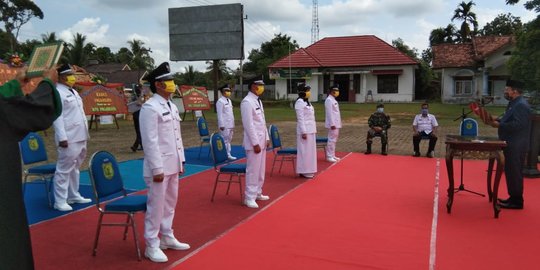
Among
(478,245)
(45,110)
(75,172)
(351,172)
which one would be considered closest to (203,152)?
(351,172)

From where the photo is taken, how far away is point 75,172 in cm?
601

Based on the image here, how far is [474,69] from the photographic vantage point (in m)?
32.3

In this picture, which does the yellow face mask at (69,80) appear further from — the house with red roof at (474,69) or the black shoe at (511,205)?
the house with red roof at (474,69)

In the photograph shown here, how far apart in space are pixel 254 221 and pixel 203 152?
6215mm

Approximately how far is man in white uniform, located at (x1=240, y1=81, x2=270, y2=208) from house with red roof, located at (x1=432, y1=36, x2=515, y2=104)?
29.2 metres

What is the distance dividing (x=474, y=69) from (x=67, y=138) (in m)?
32.2

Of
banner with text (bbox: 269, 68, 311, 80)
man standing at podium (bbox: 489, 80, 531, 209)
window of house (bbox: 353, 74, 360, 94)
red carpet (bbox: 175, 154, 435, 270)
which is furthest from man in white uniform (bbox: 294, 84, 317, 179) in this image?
window of house (bbox: 353, 74, 360, 94)

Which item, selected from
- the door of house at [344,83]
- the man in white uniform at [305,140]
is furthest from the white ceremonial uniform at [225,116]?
the door of house at [344,83]

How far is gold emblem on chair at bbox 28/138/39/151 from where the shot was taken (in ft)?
20.3

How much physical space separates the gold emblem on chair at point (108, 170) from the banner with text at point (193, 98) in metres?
15.8

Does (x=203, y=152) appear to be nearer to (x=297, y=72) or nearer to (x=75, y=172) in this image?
(x=75, y=172)

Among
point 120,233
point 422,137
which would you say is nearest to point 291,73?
point 422,137

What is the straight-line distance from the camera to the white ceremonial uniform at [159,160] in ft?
13.1

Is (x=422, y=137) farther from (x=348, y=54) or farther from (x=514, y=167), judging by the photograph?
(x=348, y=54)
